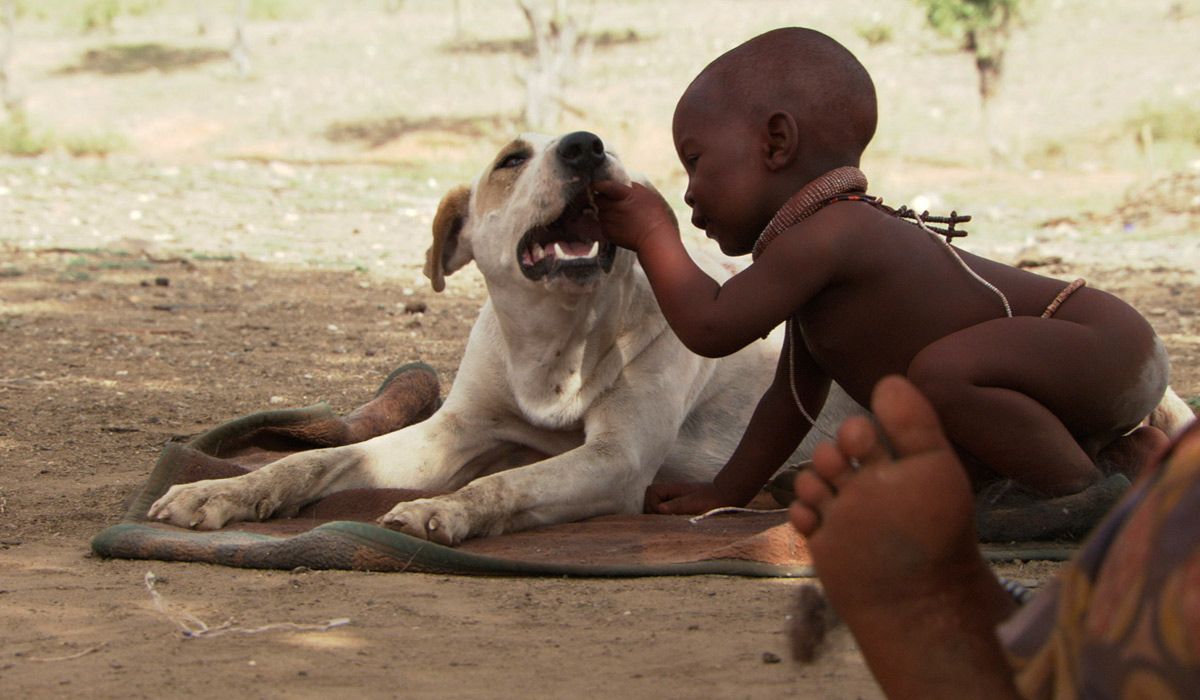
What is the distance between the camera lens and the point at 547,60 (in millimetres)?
20984

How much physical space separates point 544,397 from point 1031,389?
1.41 meters

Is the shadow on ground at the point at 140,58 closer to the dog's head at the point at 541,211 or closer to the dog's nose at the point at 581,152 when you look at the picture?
the dog's head at the point at 541,211

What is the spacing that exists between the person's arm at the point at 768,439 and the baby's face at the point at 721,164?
1.38ft

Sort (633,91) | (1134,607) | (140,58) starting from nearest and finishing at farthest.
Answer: (1134,607), (633,91), (140,58)

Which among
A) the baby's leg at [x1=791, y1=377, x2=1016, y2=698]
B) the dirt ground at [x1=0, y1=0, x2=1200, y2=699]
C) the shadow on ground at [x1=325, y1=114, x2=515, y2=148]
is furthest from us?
the shadow on ground at [x1=325, y1=114, x2=515, y2=148]

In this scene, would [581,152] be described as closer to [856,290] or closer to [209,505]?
[856,290]

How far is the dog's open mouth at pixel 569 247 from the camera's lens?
12.5 feet

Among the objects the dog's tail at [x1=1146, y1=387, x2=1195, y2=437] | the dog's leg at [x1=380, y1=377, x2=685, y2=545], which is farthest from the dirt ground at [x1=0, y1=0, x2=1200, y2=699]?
the dog's tail at [x1=1146, y1=387, x2=1195, y2=437]

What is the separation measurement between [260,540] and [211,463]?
79cm

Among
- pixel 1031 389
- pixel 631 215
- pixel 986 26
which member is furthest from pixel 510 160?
pixel 986 26

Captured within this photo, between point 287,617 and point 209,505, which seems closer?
point 287,617

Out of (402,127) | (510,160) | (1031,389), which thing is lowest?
(402,127)

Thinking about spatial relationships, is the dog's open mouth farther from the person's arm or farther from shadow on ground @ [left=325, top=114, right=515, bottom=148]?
shadow on ground @ [left=325, top=114, right=515, bottom=148]

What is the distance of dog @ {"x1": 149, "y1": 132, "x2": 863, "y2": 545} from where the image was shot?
146 inches
